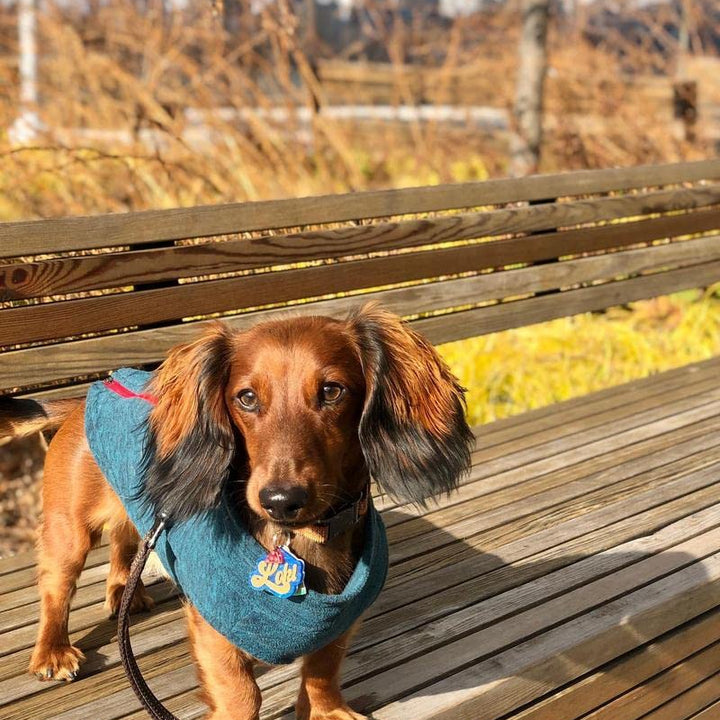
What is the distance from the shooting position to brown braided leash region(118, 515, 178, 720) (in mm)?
1931

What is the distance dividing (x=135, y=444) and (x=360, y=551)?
0.51 m

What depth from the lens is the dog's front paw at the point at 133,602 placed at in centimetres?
247

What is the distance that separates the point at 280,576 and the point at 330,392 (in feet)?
1.15

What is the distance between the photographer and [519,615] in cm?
240

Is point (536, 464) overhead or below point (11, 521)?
overhead

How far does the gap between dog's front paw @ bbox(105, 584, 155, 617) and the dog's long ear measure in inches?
21.9

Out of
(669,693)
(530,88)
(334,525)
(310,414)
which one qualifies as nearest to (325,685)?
(334,525)

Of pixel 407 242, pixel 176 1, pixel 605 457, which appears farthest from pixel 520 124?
pixel 605 457

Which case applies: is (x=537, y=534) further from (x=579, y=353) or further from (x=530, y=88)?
(x=530, y=88)

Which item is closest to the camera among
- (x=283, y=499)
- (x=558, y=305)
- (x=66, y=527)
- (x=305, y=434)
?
(x=283, y=499)

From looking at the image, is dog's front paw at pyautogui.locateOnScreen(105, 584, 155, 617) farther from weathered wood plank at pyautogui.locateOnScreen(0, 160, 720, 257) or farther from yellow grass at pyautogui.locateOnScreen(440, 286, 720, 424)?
yellow grass at pyautogui.locateOnScreen(440, 286, 720, 424)

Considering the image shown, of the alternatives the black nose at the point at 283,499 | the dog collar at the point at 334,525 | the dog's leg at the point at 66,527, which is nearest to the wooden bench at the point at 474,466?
the dog's leg at the point at 66,527

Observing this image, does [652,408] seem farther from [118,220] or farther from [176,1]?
[176,1]

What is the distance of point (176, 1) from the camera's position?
6285 mm
